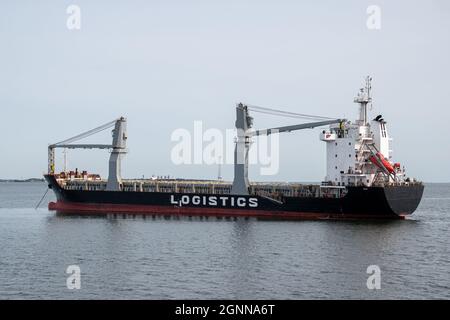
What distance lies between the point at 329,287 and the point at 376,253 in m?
8.76

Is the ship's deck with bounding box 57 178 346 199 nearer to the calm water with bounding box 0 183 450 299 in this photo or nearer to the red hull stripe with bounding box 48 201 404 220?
the red hull stripe with bounding box 48 201 404 220

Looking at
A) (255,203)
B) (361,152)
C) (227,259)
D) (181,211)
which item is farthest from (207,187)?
(227,259)

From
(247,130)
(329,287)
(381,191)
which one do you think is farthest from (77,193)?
(329,287)

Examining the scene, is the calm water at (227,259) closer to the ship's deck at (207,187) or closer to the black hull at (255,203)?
the black hull at (255,203)

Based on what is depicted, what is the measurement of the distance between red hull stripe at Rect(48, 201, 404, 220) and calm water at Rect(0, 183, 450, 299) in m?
2.72

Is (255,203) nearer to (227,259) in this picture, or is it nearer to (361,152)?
(361,152)

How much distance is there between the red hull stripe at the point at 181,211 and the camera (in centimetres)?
4834

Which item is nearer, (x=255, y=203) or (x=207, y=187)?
(x=255, y=203)

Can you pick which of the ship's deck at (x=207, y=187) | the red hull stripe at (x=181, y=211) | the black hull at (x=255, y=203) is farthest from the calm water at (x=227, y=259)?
the ship's deck at (x=207, y=187)

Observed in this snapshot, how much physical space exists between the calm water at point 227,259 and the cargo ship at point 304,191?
2.64 meters

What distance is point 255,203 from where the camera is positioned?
50.2 m

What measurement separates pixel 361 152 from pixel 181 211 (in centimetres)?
1674
